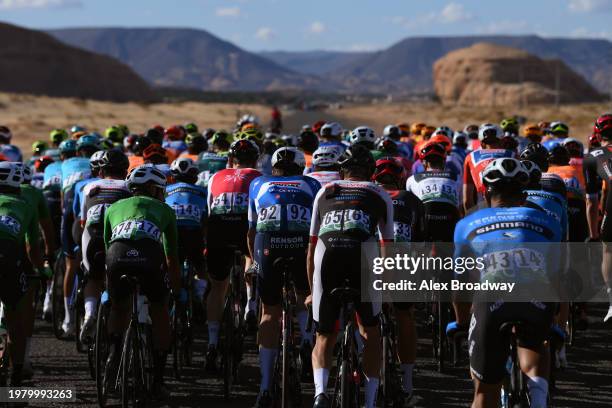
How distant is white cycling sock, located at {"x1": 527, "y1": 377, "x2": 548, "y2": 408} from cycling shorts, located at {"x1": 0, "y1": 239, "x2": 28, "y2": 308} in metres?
4.16

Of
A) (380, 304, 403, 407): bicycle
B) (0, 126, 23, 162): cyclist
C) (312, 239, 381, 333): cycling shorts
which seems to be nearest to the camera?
(312, 239, 381, 333): cycling shorts

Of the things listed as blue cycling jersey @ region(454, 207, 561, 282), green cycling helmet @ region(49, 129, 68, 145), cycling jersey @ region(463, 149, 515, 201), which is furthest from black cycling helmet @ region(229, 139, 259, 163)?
green cycling helmet @ region(49, 129, 68, 145)

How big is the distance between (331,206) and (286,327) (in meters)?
1.08

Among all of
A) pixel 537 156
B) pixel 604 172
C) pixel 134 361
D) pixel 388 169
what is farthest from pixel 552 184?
pixel 134 361

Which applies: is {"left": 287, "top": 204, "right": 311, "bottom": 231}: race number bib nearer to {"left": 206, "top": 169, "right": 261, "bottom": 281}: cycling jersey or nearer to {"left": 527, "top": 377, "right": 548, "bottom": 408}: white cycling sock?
{"left": 206, "top": 169, "right": 261, "bottom": 281}: cycling jersey

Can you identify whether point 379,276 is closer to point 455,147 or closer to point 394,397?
point 394,397

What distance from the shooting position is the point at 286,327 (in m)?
7.42

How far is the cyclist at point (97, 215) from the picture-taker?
29.4 feet

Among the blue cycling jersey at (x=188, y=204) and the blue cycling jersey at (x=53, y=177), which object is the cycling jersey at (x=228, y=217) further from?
the blue cycling jersey at (x=53, y=177)

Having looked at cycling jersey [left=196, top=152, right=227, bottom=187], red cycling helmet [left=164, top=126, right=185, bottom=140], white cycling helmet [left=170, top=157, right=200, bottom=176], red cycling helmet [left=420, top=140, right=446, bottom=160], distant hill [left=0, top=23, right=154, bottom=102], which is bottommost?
white cycling helmet [left=170, top=157, right=200, bottom=176]

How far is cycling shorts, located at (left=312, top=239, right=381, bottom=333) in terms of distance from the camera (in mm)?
6867

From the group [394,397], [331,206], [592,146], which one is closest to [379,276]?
[331,206]

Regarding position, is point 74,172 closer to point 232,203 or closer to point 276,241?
point 232,203

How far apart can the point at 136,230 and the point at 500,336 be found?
3.04 m
